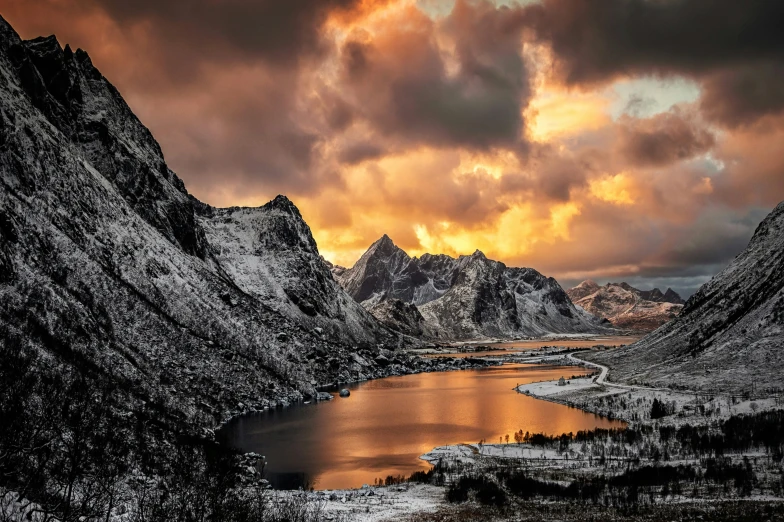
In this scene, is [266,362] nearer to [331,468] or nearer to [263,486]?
[331,468]

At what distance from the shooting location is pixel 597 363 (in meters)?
169

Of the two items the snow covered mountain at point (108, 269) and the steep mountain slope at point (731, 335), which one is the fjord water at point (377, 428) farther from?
the steep mountain slope at point (731, 335)

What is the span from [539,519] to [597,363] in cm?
14719

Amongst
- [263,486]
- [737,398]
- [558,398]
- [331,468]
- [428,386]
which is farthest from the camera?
[428,386]

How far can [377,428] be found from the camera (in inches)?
3159

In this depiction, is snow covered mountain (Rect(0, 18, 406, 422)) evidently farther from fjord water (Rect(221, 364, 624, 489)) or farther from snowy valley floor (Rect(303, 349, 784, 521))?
snowy valley floor (Rect(303, 349, 784, 521))

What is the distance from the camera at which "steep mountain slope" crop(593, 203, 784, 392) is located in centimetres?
8856

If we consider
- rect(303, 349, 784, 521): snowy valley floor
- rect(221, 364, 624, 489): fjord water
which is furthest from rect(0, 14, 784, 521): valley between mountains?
rect(221, 364, 624, 489): fjord water

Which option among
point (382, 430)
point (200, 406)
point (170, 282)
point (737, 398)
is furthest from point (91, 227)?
point (737, 398)

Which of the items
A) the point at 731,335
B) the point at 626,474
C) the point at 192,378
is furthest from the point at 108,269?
the point at 731,335

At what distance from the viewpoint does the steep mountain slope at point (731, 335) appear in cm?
8856

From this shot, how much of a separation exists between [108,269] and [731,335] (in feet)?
397

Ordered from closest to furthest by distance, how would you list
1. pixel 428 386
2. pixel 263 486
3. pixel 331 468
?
pixel 263 486 → pixel 331 468 → pixel 428 386

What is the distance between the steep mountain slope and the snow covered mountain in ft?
255
